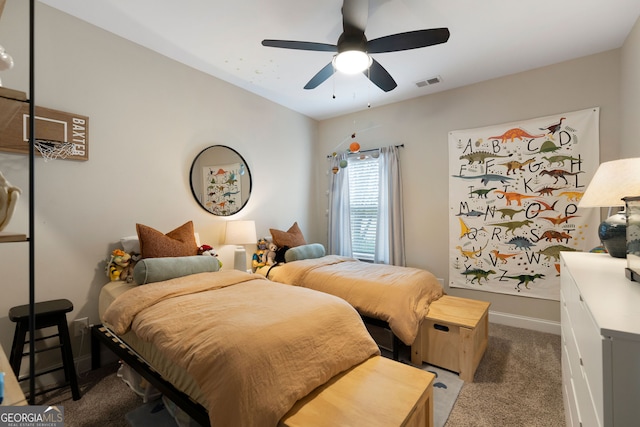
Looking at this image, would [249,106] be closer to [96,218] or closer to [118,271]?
[96,218]

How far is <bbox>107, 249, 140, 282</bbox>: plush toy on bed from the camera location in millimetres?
2340

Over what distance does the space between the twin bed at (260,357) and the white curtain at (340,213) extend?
236 cm

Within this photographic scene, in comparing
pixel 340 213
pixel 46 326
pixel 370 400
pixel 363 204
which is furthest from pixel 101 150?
pixel 363 204

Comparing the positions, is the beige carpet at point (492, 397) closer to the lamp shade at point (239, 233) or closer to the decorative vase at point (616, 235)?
the decorative vase at point (616, 235)

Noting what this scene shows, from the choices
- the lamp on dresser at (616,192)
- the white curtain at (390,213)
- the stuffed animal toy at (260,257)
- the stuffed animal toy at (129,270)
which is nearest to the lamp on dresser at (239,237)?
the stuffed animal toy at (260,257)

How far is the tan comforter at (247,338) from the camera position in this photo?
1227 millimetres

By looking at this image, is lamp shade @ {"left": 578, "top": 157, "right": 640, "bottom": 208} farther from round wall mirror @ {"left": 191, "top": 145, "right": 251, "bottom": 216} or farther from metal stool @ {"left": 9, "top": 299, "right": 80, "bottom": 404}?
metal stool @ {"left": 9, "top": 299, "right": 80, "bottom": 404}

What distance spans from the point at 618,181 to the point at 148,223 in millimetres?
3468

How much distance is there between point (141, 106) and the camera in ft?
8.70

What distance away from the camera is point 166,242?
248 centimetres

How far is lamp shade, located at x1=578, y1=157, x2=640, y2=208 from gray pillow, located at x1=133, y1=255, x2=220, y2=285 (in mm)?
2803

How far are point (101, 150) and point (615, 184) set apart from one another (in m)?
3.59

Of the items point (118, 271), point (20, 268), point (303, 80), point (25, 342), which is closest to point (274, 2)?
point (303, 80)

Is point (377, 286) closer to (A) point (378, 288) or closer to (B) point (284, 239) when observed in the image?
(A) point (378, 288)
